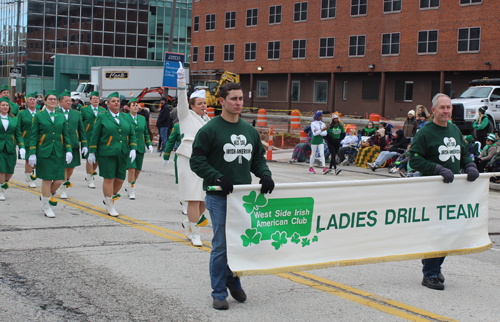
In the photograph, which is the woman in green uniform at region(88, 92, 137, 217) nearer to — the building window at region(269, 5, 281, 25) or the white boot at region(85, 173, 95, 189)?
the white boot at region(85, 173, 95, 189)

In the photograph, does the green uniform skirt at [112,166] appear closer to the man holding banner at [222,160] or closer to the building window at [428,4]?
the man holding banner at [222,160]

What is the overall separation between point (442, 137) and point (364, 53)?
40.8 meters

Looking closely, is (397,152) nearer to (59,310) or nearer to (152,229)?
(152,229)

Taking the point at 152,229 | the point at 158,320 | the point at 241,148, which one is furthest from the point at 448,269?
the point at 152,229

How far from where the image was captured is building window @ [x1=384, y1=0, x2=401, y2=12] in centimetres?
4262

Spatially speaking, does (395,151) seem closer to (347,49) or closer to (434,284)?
(434,284)

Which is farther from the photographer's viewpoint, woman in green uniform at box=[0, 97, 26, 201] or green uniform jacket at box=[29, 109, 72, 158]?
woman in green uniform at box=[0, 97, 26, 201]

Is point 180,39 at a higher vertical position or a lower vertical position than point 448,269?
higher

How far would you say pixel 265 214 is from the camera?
197 inches

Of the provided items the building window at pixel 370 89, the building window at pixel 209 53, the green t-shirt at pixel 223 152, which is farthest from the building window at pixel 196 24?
the green t-shirt at pixel 223 152

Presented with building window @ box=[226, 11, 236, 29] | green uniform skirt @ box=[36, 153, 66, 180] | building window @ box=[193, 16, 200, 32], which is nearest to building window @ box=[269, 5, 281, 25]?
building window @ box=[226, 11, 236, 29]

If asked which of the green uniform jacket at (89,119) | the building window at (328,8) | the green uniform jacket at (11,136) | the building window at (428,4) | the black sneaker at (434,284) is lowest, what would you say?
the black sneaker at (434,284)

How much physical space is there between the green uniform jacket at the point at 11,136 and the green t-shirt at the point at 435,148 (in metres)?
7.71

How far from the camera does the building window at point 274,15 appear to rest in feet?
167
